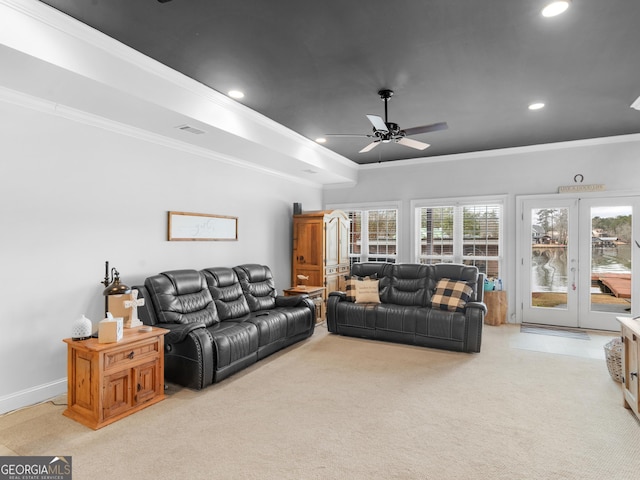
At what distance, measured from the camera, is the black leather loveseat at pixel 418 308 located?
4.55 m

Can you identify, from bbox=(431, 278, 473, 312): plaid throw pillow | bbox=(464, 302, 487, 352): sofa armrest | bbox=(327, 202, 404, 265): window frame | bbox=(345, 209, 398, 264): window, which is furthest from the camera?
bbox=(345, 209, 398, 264): window

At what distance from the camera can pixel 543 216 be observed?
5977 mm

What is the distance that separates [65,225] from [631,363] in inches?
196

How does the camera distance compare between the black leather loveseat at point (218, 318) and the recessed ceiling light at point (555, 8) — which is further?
the black leather loveseat at point (218, 318)

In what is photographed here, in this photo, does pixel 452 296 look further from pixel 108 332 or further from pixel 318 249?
pixel 108 332

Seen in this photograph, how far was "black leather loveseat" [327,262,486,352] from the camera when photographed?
4547 mm

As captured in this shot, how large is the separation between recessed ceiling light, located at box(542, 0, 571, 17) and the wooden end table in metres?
4.34

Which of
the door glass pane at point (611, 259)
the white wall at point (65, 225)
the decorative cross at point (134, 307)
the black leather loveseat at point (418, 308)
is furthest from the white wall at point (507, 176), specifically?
the decorative cross at point (134, 307)

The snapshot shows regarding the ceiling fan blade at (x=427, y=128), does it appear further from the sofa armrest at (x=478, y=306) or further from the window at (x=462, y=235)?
the window at (x=462, y=235)

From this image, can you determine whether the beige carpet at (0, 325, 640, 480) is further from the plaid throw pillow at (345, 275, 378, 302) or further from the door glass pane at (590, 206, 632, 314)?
the door glass pane at (590, 206, 632, 314)

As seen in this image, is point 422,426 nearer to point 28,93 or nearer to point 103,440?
point 103,440

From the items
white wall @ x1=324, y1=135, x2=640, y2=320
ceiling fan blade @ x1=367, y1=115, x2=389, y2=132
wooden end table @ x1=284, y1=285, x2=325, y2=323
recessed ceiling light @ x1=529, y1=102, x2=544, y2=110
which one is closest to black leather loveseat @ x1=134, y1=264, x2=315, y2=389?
wooden end table @ x1=284, y1=285, x2=325, y2=323

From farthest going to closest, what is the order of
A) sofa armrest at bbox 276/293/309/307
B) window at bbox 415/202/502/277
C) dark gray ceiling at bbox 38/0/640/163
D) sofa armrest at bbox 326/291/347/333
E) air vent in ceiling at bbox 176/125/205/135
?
window at bbox 415/202/502/277 → sofa armrest at bbox 326/291/347/333 → sofa armrest at bbox 276/293/309/307 → air vent in ceiling at bbox 176/125/205/135 → dark gray ceiling at bbox 38/0/640/163

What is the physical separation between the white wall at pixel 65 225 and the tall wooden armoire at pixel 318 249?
6.94 feet
